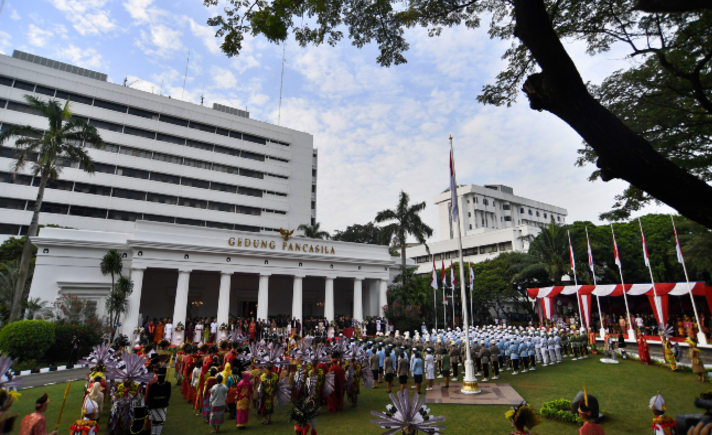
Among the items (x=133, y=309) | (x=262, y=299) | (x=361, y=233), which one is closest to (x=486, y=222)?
(x=361, y=233)

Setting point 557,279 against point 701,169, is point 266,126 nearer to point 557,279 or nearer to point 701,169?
point 557,279

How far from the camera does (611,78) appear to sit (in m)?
10.4

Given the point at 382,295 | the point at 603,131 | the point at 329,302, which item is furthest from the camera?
the point at 382,295

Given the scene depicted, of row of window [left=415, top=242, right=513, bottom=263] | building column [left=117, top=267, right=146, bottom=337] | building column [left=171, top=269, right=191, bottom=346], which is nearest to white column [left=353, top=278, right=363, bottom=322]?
building column [left=171, top=269, right=191, bottom=346]

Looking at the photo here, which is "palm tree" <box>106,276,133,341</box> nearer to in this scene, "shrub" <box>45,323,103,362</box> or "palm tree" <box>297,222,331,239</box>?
"shrub" <box>45,323,103,362</box>

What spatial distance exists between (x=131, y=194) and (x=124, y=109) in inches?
394

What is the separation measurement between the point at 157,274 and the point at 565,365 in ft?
84.7

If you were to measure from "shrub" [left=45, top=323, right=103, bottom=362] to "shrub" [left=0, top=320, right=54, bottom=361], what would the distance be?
0.57 meters

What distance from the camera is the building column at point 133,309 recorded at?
2011 centimetres

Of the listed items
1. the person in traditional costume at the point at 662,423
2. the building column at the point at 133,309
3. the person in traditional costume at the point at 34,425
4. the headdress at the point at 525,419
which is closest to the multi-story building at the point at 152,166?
the building column at the point at 133,309

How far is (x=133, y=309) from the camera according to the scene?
20422 mm

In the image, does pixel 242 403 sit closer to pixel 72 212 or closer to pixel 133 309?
pixel 133 309

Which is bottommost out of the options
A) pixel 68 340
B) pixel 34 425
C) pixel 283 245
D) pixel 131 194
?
pixel 34 425

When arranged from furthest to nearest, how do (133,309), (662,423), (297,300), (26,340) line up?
1. (297,300)
2. (133,309)
3. (26,340)
4. (662,423)
